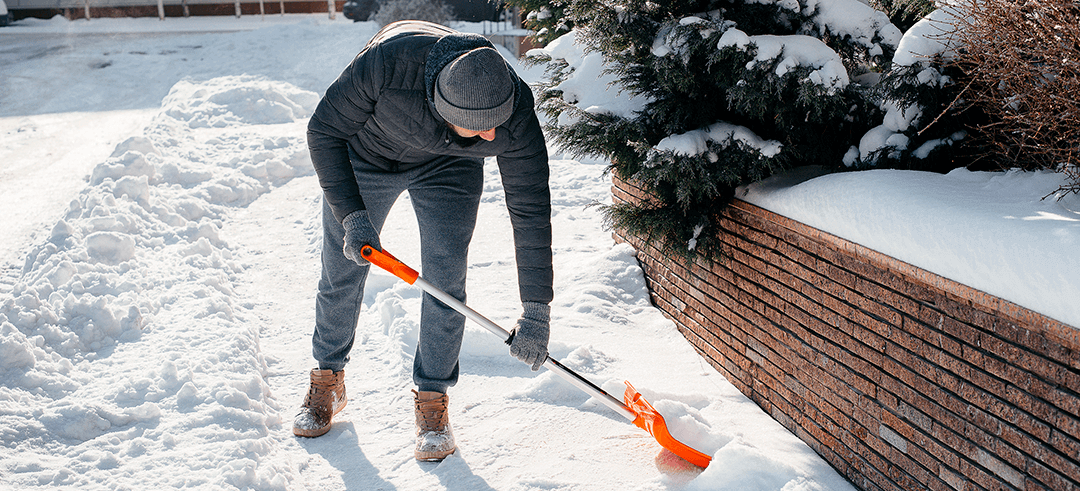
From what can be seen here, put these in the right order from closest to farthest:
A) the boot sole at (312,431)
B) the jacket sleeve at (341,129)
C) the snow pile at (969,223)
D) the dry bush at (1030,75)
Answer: the snow pile at (969,223)
the dry bush at (1030,75)
the jacket sleeve at (341,129)
the boot sole at (312,431)

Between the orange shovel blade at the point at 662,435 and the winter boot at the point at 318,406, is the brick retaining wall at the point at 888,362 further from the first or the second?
the winter boot at the point at 318,406

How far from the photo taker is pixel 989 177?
2.41 meters

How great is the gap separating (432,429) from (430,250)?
660 millimetres

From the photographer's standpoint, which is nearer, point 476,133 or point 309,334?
point 476,133

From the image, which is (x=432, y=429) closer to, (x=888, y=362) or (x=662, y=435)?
(x=662, y=435)

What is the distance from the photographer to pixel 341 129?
8.15 ft

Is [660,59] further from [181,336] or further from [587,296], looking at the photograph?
[181,336]

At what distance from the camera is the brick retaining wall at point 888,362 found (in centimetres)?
178

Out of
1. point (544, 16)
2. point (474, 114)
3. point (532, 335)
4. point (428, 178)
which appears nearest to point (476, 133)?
point (474, 114)

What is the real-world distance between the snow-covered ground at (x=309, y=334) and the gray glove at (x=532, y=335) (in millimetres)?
397

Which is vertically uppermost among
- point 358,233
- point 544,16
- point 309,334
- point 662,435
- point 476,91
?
point 544,16

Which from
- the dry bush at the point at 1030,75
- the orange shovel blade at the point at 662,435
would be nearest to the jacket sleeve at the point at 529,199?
the orange shovel blade at the point at 662,435

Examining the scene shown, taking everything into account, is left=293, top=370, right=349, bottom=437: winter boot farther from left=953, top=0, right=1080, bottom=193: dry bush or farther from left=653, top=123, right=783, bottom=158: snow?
left=953, top=0, right=1080, bottom=193: dry bush

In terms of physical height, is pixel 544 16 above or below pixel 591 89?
above
